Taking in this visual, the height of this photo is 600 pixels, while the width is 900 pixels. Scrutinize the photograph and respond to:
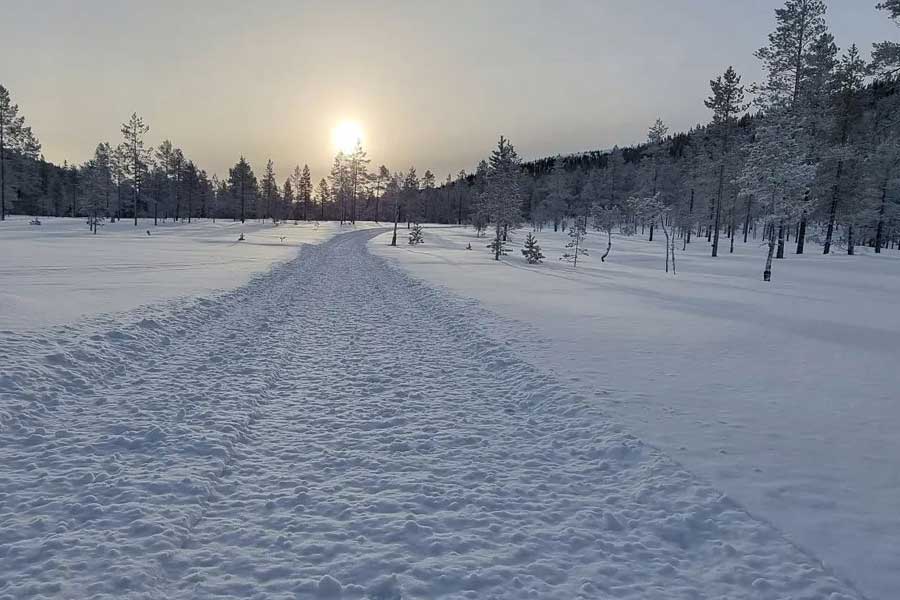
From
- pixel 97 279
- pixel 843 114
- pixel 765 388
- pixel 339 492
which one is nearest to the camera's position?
pixel 339 492

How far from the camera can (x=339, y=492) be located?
4.75m

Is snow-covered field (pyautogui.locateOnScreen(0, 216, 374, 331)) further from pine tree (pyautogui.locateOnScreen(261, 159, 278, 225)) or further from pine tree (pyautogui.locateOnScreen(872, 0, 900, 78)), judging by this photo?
pine tree (pyautogui.locateOnScreen(261, 159, 278, 225))

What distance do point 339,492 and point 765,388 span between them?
24.9 ft

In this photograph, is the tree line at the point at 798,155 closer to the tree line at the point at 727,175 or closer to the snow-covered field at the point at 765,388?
the tree line at the point at 727,175

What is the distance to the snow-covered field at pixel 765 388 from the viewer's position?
465 centimetres

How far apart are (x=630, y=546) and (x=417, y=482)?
214 centimetres

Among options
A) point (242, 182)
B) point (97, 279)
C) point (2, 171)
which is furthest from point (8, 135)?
point (97, 279)

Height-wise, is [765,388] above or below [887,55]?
below

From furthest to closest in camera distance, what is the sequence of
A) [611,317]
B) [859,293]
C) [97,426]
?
1. [859,293]
2. [611,317]
3. [97,426]

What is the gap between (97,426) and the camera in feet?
19.9

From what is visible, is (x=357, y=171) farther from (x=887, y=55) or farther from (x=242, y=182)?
(x=887, y=55)

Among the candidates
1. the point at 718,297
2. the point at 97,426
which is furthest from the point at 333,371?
the point at 718,297

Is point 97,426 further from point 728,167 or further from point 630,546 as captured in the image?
point 728,167

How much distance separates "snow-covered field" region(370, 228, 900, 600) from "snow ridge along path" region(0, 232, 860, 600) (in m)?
0.48
